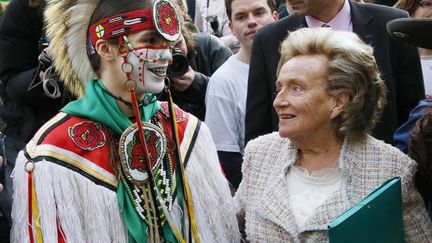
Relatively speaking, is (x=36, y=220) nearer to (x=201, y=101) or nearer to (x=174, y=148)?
(x=174, y=148)

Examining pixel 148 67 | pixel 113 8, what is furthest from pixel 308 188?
pixel 113 8

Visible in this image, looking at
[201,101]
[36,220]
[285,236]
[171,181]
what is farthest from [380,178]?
[201,101]

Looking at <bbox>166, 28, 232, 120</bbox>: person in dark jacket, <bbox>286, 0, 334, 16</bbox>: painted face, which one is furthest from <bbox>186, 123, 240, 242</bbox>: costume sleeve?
<bbox>166, 28, 232, 120</bbox>: person in dark jacket

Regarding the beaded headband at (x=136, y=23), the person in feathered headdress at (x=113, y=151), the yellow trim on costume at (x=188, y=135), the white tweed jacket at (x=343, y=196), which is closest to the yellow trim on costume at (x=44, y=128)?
the person in feathered headdress at (x=113, y=151)

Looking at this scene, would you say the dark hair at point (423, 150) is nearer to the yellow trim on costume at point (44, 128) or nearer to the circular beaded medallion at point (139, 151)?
the circular beaded medallion at point (139, 151)

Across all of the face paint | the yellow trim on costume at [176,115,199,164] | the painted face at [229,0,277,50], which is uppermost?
the face paint

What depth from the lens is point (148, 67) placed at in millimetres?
2885

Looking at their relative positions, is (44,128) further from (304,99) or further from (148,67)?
(304,99)

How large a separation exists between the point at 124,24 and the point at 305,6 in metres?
1.14

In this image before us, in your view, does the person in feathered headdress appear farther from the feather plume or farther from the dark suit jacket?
the dark suit jacket

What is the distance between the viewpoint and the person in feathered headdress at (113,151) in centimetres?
277

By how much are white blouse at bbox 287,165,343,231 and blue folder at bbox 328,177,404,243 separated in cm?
29

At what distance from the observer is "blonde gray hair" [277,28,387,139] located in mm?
2891

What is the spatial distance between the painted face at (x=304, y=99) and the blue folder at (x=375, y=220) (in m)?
0.42
